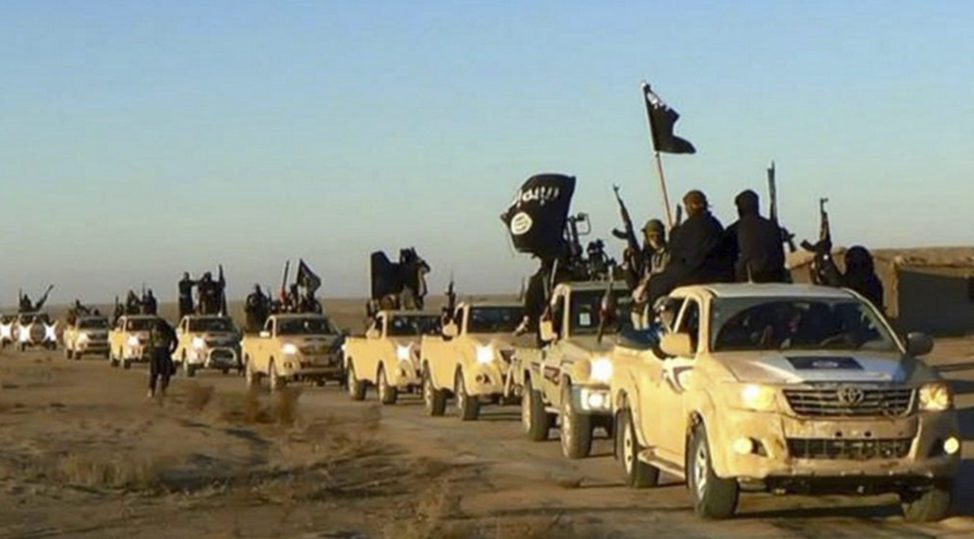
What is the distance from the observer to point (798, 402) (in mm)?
13508

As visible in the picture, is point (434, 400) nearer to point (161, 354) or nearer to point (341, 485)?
point (161, 354)

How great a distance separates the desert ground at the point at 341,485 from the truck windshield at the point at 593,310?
4.55 ft

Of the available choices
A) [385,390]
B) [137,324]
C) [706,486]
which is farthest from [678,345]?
[137,324]

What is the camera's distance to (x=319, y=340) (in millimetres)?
38250

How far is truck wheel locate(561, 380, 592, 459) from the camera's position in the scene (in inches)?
788

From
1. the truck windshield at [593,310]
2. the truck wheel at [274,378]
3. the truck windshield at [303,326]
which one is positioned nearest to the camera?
the truck windshield at [593,310]

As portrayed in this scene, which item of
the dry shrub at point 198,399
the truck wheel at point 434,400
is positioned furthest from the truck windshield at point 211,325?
the truck wheel at point 434,400

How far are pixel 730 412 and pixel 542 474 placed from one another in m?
5.20

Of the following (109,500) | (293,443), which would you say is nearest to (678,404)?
(109,500)

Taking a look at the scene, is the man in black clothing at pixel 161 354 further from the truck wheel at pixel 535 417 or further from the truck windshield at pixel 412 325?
the truck wheel at pixel 535 417

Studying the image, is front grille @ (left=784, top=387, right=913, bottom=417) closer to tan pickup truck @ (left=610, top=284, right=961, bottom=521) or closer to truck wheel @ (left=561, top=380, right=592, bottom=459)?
tan pickup truck @ (left=610, top=284, right=961, bottom=521)

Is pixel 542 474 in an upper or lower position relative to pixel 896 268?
lower

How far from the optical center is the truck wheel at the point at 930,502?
1393 centimetres

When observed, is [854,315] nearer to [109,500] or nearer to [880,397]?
[880,397]
